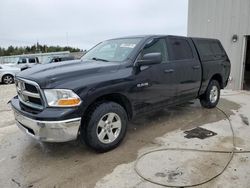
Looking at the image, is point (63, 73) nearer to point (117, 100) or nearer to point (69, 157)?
point (117, 100)

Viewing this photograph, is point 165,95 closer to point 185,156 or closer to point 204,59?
point 185,156

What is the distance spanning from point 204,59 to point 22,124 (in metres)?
4.11

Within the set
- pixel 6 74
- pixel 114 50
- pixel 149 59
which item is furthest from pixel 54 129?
pixel 6 74

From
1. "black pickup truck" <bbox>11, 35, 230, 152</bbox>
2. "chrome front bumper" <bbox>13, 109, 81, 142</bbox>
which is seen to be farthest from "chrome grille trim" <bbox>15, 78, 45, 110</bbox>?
"chrome front bumper" <bbox>13, 109, 81, 142</bbox>

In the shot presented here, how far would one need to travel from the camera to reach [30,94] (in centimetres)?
316

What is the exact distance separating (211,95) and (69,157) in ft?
13.3

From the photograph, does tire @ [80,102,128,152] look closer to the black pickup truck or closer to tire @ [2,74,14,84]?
the black pickup truck

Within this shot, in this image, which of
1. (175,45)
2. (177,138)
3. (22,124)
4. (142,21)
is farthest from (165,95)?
(142,21)

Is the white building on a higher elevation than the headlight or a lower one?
higher

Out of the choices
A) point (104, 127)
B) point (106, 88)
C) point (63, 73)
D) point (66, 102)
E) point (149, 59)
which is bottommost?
point (104, 127)

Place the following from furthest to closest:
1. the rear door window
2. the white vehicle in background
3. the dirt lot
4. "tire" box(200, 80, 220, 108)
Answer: the white vehicle in background < "tire" box(200, 80, 220, 108) < the rear door window < the dirt lot

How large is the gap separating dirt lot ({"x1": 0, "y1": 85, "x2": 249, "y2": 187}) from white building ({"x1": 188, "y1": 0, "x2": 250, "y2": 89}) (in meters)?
5.70

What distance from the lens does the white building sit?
9.31 m

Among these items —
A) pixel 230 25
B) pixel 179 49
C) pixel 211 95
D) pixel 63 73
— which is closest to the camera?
pixel 63 73
